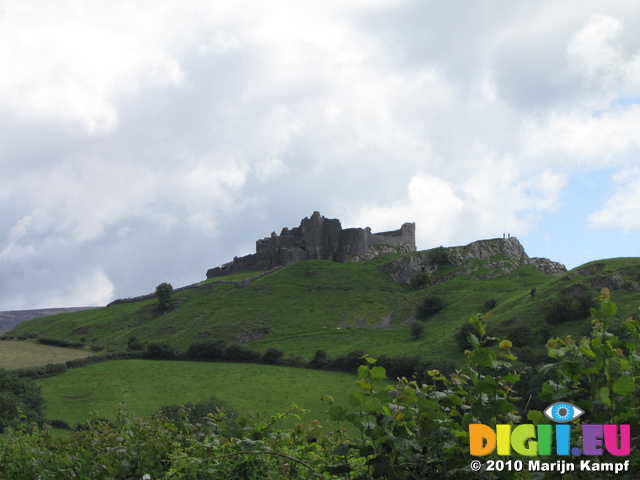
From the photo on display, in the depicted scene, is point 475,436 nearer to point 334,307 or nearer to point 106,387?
point 106,387

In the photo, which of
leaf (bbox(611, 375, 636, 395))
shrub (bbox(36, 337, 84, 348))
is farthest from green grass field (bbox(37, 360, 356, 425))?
leaf (bbox(611, 375, 636, 395))

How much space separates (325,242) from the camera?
4852 inches

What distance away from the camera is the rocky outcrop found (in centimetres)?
10719

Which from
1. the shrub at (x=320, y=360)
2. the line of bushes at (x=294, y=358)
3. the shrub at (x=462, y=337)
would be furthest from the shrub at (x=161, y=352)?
the shrub at (x=462, y=337)

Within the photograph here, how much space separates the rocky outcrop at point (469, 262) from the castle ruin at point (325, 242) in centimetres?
973

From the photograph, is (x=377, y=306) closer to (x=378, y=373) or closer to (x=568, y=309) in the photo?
(x=568, y=309)

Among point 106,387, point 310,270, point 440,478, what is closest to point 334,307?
point 310,270

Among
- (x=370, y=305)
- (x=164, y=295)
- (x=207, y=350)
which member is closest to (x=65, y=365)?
(x=207, y=350)

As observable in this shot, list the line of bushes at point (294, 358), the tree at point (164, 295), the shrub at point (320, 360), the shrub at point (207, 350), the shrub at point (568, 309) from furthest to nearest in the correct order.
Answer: the tree at point (164, 295) → the shrub at point (207, 350) → the shrub at point (320, 360) → the shrub at point (568, 309) → the line of bushes at point (294, 358)

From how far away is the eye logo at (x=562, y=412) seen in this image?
13.7 feet

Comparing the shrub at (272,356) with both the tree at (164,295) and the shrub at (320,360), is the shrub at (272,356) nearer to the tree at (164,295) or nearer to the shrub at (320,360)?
the shrub at (320,360)

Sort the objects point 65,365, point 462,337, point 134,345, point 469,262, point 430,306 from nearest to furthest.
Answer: point 462,337 < point 65,365 < point 134,345 < point 430,306 < point 469,262

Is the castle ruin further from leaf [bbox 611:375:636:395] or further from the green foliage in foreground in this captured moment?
leaf [bbox 611:375:636:395]

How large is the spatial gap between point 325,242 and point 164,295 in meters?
34.3
